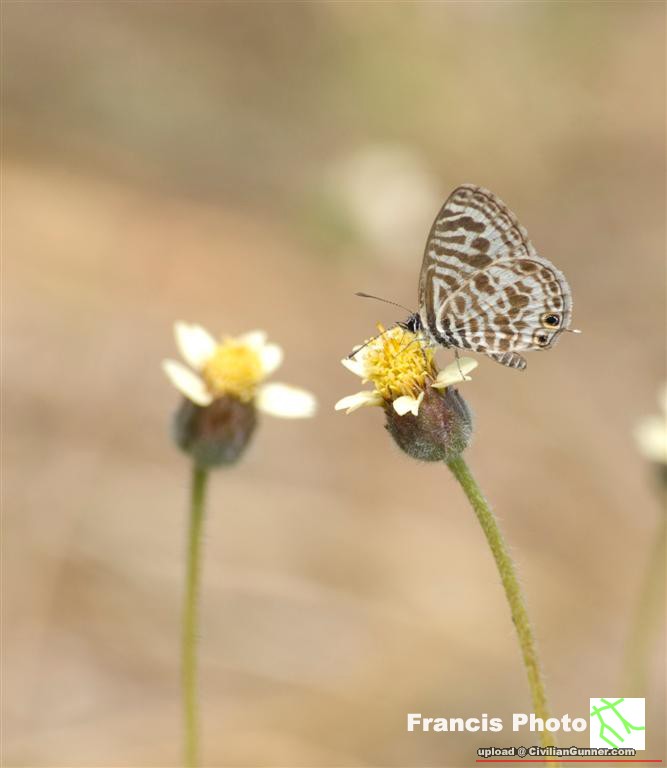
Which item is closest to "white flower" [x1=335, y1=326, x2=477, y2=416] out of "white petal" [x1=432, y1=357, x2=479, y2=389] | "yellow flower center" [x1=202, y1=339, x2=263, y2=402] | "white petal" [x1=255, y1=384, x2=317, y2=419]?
"white petal" [x1=432, y1=357, x2=479, y2=389]

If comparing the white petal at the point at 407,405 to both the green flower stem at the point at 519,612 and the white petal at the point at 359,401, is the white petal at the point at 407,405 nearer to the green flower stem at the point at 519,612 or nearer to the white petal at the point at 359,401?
the white petal at the point at 359,401

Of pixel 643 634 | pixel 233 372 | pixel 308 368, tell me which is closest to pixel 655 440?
pixel 643 634

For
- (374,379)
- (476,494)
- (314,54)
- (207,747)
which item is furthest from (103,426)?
(314,54)

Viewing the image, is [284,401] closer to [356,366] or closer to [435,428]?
[356,366]

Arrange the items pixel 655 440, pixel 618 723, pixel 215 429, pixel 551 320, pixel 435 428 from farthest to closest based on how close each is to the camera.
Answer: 1. pixel 655 440
2. pixel 618 723
3. pixel 215 429
4. pixel 551 320
5. pixel 435 428

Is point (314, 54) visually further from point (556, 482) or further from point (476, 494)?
point (476, 494)

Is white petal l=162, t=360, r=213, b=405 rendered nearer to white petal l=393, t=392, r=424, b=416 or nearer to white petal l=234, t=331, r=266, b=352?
white petal l=234, t=331, r=266, b=352

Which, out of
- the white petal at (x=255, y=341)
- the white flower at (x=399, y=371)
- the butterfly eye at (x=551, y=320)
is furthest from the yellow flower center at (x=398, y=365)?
the white petal at (x=255, y=341)
